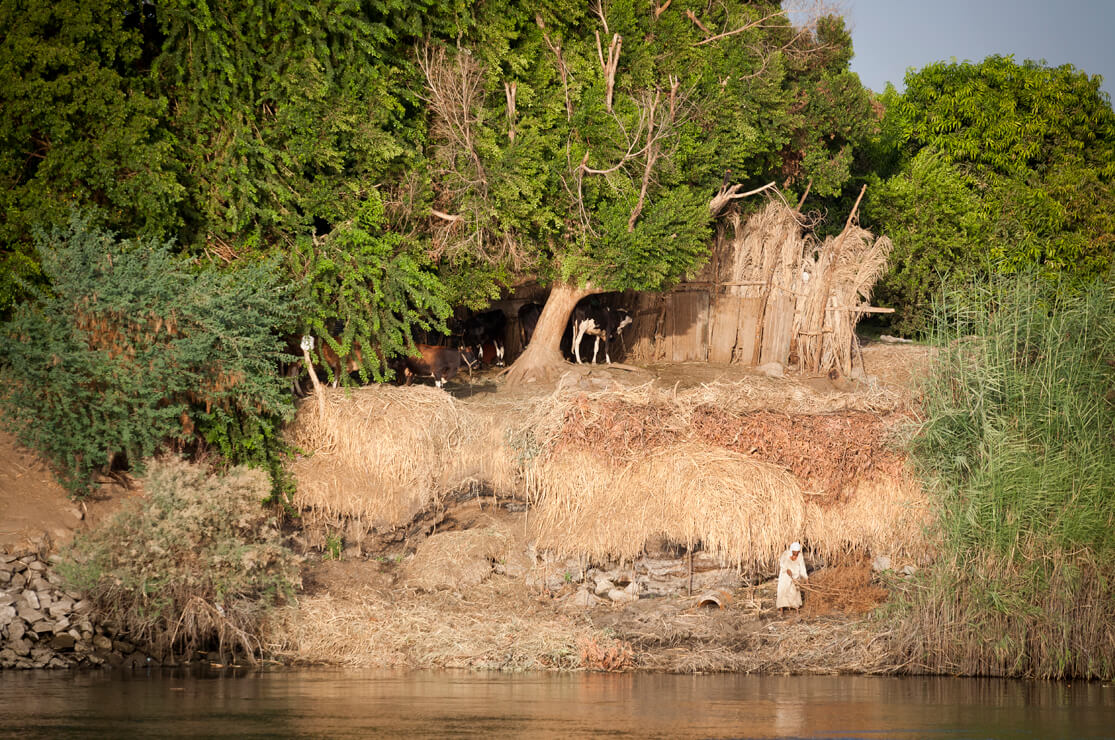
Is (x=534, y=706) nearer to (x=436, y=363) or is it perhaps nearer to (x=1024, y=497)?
(x=1024, y=497)

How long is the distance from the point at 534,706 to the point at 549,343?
473 inches

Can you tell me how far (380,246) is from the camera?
18.7 meters

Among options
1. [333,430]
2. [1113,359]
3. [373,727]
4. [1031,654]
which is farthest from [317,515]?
[1113,359]

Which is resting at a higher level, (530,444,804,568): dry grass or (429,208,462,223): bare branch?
(429,208,462,223): bare branch

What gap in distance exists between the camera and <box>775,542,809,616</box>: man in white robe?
1546 cm

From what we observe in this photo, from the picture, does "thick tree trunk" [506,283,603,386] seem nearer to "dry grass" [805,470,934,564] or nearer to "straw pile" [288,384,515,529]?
"straw pile" [288,384,515,529]

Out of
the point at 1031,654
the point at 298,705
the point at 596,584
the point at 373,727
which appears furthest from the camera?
the point at 596,584

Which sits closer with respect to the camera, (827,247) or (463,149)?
(463,149)

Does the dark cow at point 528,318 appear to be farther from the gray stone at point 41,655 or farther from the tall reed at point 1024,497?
the gray stone at point 41,655

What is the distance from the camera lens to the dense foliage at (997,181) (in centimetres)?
2836

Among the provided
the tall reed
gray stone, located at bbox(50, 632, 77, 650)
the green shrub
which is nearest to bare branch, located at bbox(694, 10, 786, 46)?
the tall reed

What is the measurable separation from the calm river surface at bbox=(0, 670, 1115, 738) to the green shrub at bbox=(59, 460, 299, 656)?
0.79m

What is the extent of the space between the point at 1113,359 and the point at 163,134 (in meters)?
12.8

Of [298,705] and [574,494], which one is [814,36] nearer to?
[574,494]
